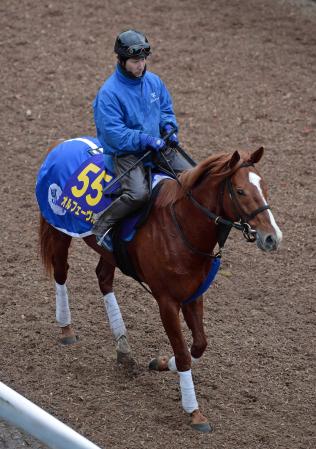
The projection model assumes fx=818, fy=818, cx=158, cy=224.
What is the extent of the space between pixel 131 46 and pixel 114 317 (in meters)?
2.24

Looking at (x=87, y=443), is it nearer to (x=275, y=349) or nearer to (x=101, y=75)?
(x=275, y=349)

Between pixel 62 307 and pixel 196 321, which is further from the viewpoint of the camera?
pixel 62 307

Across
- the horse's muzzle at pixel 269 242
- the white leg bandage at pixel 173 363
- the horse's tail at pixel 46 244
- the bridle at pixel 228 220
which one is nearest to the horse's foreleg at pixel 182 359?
the white leg bandage at pixel 173 363

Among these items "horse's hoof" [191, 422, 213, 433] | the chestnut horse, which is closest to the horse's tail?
the chestnut horse

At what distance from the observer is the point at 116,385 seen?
20.7ft

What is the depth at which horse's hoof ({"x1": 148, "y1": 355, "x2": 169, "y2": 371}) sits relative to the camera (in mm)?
6312

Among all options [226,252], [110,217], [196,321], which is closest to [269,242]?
[196,321]

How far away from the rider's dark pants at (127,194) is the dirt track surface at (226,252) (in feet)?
4.30

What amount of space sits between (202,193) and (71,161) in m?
1.48

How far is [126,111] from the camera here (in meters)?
5.80

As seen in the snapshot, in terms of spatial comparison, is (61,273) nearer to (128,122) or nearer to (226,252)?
(128,122)

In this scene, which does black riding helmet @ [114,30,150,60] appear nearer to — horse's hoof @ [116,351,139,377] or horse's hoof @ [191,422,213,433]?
horse's hoof @ [116,351,139,377]

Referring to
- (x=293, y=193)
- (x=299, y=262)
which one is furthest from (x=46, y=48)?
(x=299, y=262)

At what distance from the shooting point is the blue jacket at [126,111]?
570 cm
